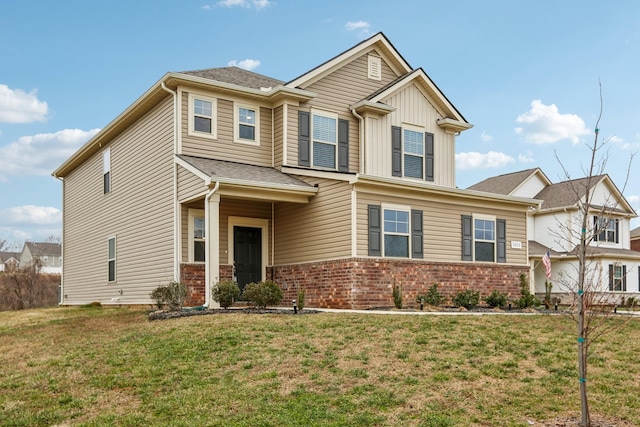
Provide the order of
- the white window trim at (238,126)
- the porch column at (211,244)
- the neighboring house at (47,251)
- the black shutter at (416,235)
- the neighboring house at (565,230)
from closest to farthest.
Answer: the porch column at (211,244) < the black shutter at (416,235) < the white window trim at (238,126) < the neighboring house at (565,230) < the neighboring house at (47,251)

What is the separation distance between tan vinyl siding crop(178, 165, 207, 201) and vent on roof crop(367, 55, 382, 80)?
7.38 meters

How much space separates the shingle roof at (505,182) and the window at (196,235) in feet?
63.9

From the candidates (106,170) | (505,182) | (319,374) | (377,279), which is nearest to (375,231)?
(377,279)

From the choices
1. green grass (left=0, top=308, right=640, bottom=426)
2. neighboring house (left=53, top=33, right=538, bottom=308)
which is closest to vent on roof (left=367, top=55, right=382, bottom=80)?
neighboring house (left=53, top=33, right=538, bottom=308)

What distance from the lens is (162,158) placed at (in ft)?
60.1

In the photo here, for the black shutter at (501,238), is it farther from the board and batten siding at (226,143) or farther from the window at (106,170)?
the window at (106,170)

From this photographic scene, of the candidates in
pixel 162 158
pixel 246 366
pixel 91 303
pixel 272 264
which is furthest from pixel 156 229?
pixel 246 366

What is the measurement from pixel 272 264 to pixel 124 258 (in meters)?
5.19

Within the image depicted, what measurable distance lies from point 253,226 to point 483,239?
686 centimetres

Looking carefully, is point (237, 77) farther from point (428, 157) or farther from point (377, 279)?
point (377, 279)

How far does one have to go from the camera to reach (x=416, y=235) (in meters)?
17.3

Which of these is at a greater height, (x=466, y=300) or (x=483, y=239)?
(x=483, y=239)

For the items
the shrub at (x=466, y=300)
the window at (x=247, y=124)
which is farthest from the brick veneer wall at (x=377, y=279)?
the window at (x=247, y=124)

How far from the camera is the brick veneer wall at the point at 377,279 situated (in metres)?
16.0
